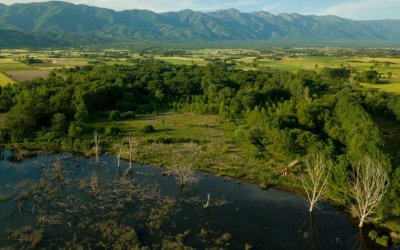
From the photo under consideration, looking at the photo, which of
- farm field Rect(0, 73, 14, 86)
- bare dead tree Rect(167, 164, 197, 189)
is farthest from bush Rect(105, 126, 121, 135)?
farm field Rect(0, 73, 14, 86)

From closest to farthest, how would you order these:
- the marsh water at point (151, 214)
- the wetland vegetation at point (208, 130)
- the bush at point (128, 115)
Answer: the marsh water at point (151, 214) < the wetland vegetation at point (208, 130) < the bush at point (128, 115)

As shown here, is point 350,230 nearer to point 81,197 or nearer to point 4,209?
point 81,197

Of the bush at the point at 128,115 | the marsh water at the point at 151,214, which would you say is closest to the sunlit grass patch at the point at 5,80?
the bush at the point at 128,115

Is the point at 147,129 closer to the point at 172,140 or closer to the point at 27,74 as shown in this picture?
the point at 172,140

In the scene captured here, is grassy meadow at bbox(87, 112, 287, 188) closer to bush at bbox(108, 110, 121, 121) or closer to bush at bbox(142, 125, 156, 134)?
bush at bbox(142, 125, 156, 134)

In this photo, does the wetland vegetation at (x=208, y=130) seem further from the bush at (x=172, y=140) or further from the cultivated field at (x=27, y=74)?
the cultivated field at (x=27, y=74)

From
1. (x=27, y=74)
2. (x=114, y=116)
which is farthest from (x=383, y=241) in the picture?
(x=27, y=74)

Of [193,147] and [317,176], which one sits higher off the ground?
[317,176]
